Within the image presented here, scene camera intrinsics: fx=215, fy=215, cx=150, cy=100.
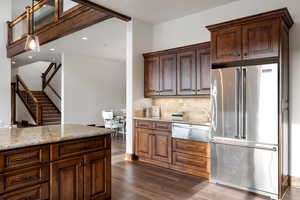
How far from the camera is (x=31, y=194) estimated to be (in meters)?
1.99

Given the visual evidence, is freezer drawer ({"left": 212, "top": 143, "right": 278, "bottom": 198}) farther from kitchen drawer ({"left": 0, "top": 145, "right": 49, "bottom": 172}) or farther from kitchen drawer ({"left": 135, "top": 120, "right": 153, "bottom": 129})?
kitchen drawer ({"left": 0, "top": 145, "right": 49, "bottom": 172})

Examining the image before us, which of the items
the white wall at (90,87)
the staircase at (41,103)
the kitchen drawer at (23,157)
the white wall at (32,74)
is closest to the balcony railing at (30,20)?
the white wall at (90,87)

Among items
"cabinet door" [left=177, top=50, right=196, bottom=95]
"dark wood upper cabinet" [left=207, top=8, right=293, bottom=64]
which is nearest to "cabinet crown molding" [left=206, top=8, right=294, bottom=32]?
"dark wood upper cabinet" [left=207, top=8, right=293, bottom=64]

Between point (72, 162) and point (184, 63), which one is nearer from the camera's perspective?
point (72, 162)

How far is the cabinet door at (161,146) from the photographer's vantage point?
4117 mm

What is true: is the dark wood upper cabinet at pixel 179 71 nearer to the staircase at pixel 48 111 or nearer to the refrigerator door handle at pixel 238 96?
the refrigerator door handle at pixel 238 96

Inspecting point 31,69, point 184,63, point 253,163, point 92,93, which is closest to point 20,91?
point 31,69

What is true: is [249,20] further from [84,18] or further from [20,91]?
[20,91]

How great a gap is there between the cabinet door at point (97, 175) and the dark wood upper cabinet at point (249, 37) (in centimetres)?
228

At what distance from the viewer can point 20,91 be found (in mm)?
11391

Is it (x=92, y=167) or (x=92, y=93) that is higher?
(x=92, y=93)

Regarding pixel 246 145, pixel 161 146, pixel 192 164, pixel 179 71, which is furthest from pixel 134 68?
pixel 246 145

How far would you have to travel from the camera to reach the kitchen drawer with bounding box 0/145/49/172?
6.00ft

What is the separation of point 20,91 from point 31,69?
2.10m
